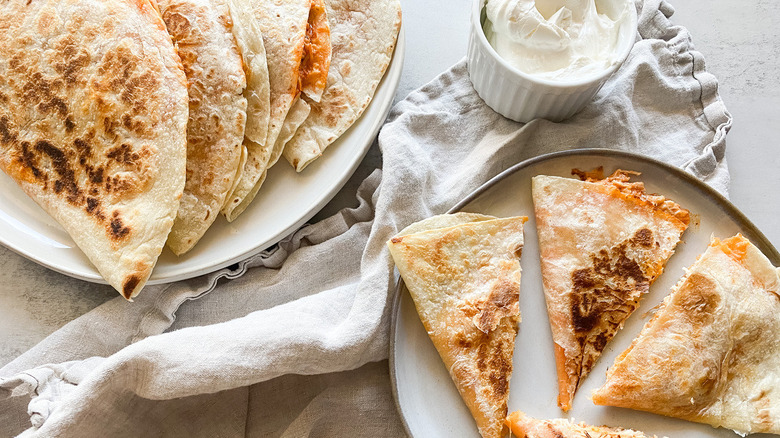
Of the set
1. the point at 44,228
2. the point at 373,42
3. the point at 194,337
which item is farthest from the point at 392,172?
the point at 44,228

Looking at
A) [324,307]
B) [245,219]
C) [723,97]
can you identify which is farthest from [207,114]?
[723,97]

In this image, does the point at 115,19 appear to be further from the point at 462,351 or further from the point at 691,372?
the point at 691,372

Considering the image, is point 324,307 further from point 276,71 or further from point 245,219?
point 276,71

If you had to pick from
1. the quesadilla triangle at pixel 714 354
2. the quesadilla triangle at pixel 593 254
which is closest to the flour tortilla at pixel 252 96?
the quesadilla triangle at pixel 593 254

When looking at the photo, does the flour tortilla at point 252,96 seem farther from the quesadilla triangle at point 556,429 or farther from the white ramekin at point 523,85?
the quesadilla triangle at point 556,429

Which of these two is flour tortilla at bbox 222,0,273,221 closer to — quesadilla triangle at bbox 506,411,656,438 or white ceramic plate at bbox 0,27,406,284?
white ceramic plate at bbox 0,27,406,284

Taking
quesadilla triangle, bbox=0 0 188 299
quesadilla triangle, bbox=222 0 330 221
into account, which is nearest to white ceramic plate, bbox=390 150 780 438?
quesadilla triangle, bbox=222 0 330 221
